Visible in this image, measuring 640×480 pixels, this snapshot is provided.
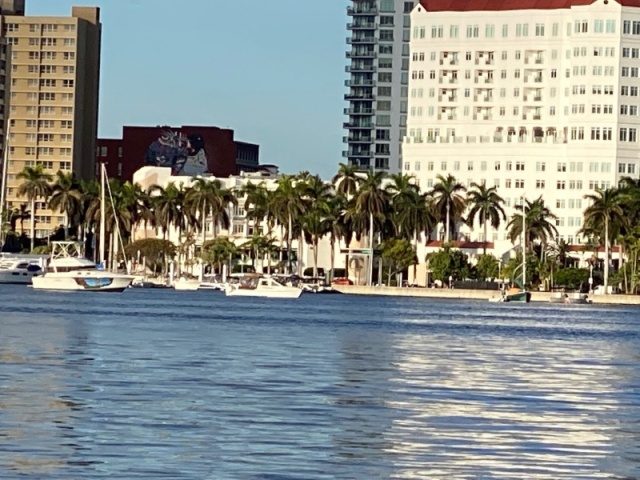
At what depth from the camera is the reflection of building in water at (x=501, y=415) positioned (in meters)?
33.8

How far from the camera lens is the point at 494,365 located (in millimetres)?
67250

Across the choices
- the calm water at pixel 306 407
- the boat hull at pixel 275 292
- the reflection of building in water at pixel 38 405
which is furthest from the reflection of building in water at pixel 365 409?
the boat hull at pixel 275 292

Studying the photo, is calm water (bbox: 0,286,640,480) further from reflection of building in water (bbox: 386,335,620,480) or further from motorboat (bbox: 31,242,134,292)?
motorboat (bbox: 31,242,134,292)

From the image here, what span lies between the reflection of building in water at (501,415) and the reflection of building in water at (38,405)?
6.35 m

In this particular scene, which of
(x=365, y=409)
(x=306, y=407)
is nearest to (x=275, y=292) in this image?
(x=365, y=409)

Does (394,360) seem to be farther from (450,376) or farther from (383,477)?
(383,477)

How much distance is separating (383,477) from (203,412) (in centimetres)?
1101

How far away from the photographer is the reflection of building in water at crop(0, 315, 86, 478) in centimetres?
3234

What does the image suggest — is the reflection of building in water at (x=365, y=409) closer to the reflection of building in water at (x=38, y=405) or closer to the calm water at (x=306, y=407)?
the calm water at (x=306, y=407)

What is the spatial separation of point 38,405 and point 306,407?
649cm

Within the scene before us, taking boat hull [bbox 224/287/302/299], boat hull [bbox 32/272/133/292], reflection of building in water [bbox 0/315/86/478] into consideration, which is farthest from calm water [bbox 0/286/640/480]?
boat hull [bbox 224/287/302/299]

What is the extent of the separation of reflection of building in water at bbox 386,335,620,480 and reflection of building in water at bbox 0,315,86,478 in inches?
250

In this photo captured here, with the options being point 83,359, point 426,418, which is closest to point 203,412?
point 426,418

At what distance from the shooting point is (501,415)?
143ft
